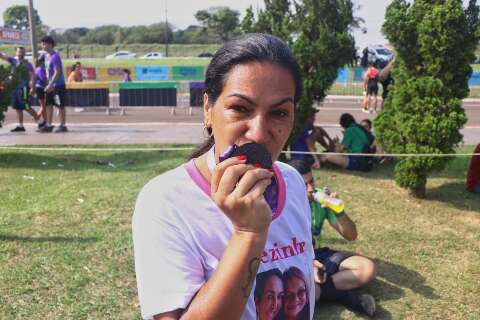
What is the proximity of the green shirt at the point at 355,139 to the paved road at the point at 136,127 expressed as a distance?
10.5 feet

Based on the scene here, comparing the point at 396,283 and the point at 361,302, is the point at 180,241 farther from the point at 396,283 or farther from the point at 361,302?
the point at 396,283

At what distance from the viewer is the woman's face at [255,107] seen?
1.25 metres

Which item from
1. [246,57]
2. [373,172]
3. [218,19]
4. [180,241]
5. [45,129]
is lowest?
[373,172]

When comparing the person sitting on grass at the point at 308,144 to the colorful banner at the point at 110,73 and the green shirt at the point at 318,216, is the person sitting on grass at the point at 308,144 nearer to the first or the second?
the green shirt at the point at 318,216

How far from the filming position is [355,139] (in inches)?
338

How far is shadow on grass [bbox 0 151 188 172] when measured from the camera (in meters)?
8.41

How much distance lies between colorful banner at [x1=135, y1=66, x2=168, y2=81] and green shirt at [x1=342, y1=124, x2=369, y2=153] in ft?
71.9

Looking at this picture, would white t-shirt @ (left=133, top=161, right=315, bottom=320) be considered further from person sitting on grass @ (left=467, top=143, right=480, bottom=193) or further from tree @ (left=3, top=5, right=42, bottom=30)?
tree @ (left=3, top=5, right=42, bottom=30)

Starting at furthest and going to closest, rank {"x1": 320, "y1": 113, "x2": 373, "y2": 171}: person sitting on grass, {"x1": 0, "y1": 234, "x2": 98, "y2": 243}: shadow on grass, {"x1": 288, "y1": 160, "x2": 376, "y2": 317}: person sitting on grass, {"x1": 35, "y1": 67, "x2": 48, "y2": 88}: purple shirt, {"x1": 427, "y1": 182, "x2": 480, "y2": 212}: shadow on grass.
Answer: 1. {"x1": 35, "y1": 67, "x2": 48, "y2": 88}: purple shirt
2. {"x1": 320, "y1": 113, "x2": 373, "y2": 171}: person sitting on grass
3. {"x1": 427, "y1": 182, "x2": 480, "y2": 212}: shadow on grass
4. {"x1": 0, "y1": 234, "x2": 98, "y2": 243}: shadow on grass
5. {"x1": 288, "y1": 160, "x2": 376, "y2": 317}: person sitting on grass

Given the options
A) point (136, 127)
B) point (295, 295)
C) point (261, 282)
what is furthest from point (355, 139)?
point (261, 282)

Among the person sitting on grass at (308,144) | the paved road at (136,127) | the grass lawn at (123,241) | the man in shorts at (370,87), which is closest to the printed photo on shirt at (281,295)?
the grass lawn at (123,241)

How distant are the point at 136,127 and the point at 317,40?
6.69 meters

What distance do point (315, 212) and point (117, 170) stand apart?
171 inches

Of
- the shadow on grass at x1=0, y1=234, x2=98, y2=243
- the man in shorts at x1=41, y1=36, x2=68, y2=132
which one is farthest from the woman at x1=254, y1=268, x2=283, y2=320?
the man in shorts at x1=41, y1=36, x2=68, y2=132
